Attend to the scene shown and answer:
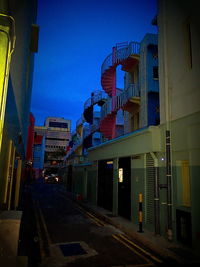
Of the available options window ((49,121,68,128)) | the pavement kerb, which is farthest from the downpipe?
window ((49,121,68,128))

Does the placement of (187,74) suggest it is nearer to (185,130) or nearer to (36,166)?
(185,130)

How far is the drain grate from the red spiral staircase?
38.1 ft

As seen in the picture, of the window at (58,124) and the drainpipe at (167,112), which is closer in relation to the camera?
the drainpipe at (167,112)

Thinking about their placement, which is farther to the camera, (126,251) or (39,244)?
(39,244)

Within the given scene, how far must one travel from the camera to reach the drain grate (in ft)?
20.9

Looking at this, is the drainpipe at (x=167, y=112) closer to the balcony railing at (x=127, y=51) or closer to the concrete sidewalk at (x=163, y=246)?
the concrete sidewalk at (x=163, y=246)

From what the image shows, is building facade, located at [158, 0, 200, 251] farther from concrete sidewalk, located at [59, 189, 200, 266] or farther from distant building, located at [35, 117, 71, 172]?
distant building, located at [35, 117, 71, 172]

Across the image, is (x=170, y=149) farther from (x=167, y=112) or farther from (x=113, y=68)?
(x=113, y=68)

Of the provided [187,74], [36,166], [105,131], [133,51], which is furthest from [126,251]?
[36,166]

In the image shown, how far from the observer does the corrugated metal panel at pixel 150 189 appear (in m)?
9.02

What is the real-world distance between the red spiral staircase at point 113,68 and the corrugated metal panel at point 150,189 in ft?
27.0

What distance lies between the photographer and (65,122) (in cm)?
10462

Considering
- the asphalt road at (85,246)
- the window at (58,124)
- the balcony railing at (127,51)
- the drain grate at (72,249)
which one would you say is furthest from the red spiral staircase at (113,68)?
the window at (58,124)

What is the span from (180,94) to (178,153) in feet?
7.34
